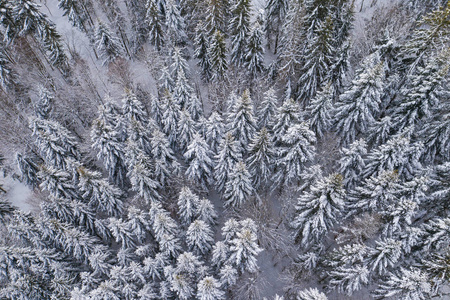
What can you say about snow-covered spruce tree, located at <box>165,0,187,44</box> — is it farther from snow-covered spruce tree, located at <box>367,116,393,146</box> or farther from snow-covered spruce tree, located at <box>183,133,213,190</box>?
snow-covered spruce tree, located at <box>367,116,393,146</box>

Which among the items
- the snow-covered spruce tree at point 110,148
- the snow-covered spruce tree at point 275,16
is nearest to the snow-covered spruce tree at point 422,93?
the snow-covered spruce tree at point 275,16

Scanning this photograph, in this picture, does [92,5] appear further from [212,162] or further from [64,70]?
[212,162]

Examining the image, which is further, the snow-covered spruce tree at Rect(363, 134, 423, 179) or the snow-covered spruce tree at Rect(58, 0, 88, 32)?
the snow-covered spruce tree at Rect(58, 0, 88, 32)

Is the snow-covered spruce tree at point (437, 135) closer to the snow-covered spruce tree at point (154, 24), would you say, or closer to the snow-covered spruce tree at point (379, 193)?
the snow-covered spruce tree at point (379, 193)

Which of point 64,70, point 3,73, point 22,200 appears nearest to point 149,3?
point 64,70

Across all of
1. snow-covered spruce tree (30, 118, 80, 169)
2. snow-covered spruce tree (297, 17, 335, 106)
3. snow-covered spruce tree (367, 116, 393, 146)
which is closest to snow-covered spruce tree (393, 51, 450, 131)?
snow-covered spruce tree (367, 116, 393, 146)
